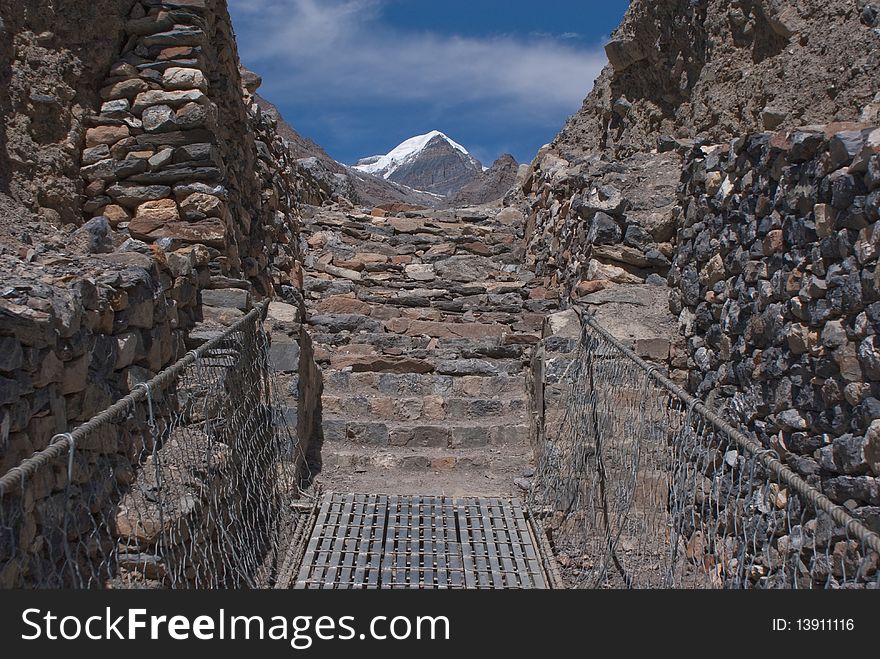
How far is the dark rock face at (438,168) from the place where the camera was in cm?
3133

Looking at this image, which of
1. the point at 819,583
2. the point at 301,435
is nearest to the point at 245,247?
the point at 301,435

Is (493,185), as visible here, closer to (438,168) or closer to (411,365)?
(438,168)

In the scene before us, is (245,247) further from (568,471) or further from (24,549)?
(24,549)

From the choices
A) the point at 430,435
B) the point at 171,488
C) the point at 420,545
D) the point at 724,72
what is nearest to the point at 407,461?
the point at 430,435

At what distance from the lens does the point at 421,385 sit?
612 cm

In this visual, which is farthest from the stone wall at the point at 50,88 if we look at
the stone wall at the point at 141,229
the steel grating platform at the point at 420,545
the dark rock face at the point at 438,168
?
the dark rock face at the point at 438,168

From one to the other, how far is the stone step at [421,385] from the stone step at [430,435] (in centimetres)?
47

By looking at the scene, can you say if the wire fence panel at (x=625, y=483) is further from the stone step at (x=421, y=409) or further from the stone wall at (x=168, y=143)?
the stone wall at (x=168, y=143)

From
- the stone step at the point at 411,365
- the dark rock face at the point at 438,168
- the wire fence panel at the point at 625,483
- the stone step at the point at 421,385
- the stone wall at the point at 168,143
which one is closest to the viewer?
the wire fence panel at the point at 625,483

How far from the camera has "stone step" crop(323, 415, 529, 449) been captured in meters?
5.63

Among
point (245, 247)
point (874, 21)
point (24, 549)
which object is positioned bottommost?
point (24, 549)

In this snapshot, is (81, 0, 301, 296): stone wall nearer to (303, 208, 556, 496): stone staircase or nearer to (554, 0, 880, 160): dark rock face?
(303, 208, 556, 496): stone staircase

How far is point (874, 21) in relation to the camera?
483cm

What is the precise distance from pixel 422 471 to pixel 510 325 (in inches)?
81.2
